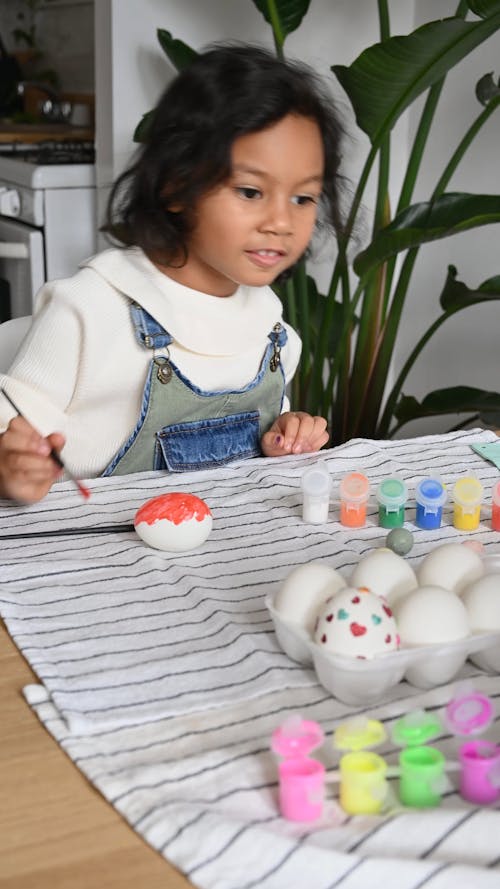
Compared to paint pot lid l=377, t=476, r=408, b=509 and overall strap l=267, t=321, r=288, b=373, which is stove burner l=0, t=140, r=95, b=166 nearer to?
overall strap l=267, t=321, r=288, b=373

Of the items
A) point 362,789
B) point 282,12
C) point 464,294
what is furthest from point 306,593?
point 282,12

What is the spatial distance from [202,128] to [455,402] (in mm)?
1050

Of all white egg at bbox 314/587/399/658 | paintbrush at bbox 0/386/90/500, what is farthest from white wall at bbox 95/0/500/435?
white egg at bbox 314/587/399/658

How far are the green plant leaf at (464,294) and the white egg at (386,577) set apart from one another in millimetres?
1300

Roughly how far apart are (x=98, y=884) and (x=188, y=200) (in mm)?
893

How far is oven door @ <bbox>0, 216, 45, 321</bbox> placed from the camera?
104 inches

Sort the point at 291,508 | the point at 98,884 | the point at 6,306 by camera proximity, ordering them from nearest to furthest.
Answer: the point at 98,884 → the point at 291,508 → the point at 6,306

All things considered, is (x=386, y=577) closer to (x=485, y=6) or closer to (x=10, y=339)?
(x=10, y=339)

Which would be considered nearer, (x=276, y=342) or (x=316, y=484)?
(x=316, y=484)

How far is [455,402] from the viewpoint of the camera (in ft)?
7.17

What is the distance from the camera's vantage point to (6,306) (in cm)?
281

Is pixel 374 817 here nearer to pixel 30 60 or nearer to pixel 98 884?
pixel 98 884

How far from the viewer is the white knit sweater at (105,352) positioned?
4.14 ft

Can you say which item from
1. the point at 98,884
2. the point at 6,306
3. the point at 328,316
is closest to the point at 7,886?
the point at 98,884
